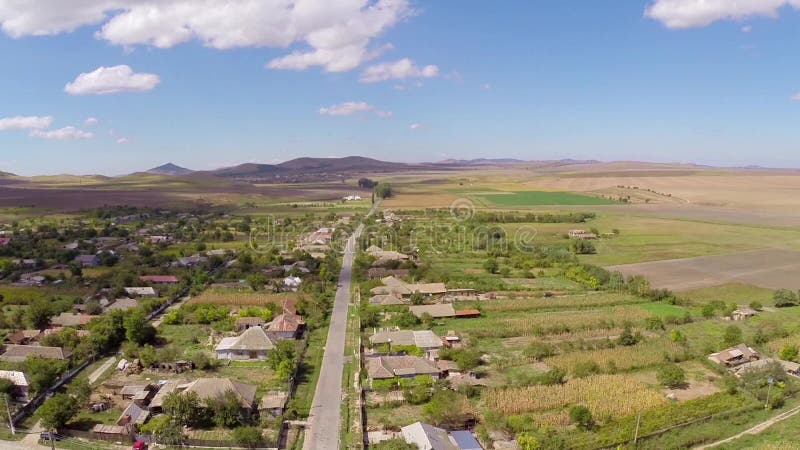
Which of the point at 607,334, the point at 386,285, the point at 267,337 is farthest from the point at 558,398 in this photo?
the point at 386,285

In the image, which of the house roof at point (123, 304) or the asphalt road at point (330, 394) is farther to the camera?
the house roof at point (123, 304)

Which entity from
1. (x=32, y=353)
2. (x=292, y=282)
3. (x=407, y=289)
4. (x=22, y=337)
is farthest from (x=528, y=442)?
(x=292, y=282)

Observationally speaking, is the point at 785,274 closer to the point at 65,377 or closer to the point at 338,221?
the point at 65,377

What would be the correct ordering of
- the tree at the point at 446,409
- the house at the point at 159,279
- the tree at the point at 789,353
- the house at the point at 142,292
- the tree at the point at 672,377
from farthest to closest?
the house at the point at 159,279 < the house at the point at 142,292 < the tree at the point at 789,353 < the tree at the point at 672,377 < the tree at the point at 446,409

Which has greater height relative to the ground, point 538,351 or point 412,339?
point 412,339

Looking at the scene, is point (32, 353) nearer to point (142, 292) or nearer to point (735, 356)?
point (142, 292)

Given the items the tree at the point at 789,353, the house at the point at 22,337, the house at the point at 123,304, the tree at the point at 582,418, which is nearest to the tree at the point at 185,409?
the house at the point at 22,337

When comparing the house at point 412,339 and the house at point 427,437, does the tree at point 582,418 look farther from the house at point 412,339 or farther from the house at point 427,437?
the house at point 412,339
